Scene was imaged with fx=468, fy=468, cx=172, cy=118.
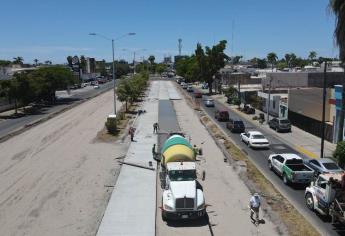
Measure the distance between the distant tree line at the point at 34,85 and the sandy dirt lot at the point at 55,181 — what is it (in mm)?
20863

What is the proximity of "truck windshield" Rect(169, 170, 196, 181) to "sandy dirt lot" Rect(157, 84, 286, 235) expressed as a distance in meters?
1.49

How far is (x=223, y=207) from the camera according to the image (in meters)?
21.9

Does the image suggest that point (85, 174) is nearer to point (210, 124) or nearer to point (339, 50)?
point (339, 50)

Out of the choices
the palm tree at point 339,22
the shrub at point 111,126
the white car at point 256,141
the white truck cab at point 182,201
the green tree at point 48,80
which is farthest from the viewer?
the green tree at point 48,80

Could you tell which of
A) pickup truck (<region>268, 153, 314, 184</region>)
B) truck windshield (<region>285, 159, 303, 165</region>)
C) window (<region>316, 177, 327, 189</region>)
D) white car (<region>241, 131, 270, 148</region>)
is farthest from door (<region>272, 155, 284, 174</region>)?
white car (<region>241, 131, 270, 148</region>)

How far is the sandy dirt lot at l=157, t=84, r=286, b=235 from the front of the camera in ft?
61.9

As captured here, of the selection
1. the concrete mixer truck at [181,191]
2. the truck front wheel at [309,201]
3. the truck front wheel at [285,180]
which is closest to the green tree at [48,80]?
the concrete mixer truck at [181,191]

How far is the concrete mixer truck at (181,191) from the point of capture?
19.7 meters

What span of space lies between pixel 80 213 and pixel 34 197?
417 cm

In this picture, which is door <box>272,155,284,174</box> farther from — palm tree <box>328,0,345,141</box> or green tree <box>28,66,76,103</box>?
green tree <box>28,66,76,103</box>

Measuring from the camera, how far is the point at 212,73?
349 ft

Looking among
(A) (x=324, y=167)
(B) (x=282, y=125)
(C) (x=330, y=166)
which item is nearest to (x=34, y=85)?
(B) (x=282, y=125)

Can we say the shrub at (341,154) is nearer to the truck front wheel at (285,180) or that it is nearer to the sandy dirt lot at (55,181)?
the truck front wheel at (285,180)

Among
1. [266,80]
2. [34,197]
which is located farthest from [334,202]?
[266,80]
